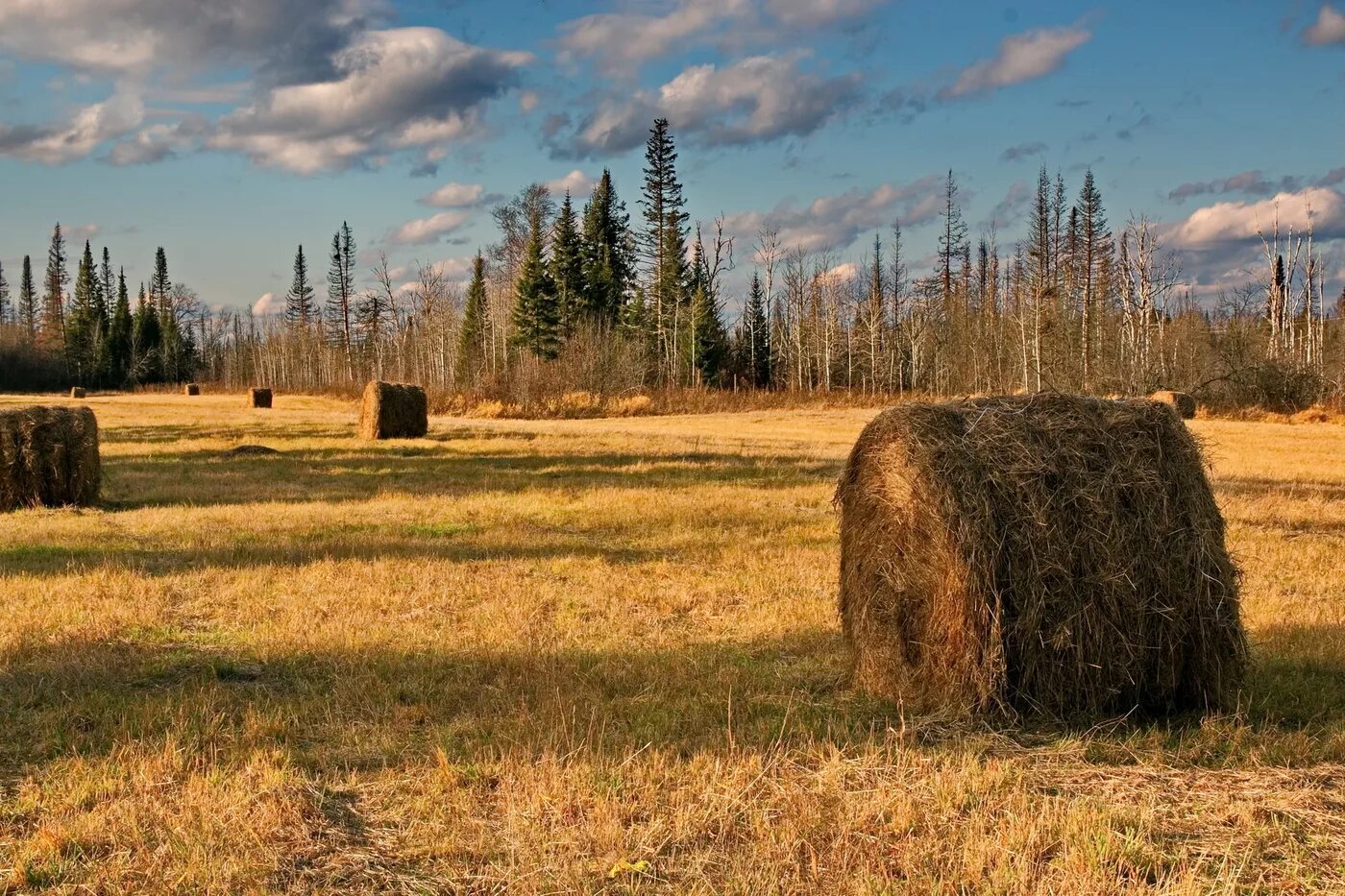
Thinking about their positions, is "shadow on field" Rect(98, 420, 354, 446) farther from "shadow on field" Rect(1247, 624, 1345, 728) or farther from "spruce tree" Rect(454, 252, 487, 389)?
A: "spruce tree" Rect(454, 252, 487, 389)

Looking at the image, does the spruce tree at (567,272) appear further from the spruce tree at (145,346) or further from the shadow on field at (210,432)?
the spruce tree at (145,346)

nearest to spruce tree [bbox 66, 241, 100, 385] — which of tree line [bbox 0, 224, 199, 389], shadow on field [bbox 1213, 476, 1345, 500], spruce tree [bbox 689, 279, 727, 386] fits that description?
tree line [bbox 0, 224, 199, 389]

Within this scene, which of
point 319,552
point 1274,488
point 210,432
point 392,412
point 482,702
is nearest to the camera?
point 482,702

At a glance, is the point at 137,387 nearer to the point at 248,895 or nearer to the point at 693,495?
the point at 693,495

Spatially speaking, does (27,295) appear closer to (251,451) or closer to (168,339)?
(168,339)

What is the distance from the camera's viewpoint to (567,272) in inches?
2721

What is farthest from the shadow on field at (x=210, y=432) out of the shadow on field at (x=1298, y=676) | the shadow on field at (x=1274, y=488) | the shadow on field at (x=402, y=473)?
the shadow on field at (x=1298, y=676)

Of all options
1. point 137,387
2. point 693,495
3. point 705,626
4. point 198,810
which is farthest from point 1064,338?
point 137,387

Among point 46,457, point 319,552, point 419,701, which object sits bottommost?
point 419,701

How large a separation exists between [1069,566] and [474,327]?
81.6m

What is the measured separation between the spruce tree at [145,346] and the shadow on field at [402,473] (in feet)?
280

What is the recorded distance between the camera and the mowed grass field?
4.21 metres

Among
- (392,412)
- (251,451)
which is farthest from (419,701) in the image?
(392,412)

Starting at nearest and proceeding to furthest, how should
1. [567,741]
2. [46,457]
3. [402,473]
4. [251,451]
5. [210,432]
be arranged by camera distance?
[567,741] < [46,457] < [402,473] < [251,451] < [210,432]
